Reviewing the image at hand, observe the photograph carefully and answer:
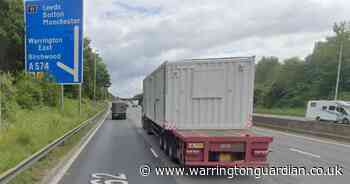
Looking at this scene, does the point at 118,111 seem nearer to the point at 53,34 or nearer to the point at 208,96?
the point at 53,34

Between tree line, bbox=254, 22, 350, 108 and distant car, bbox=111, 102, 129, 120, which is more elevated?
tree line, bbox=254, 22, 350, 108

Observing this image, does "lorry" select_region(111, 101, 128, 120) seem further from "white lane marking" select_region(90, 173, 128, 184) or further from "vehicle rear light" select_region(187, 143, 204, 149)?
"vehicle rear light" select_region(187, 143, 204, 149)

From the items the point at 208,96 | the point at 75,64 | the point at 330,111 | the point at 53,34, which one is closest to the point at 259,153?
the point at 208,96

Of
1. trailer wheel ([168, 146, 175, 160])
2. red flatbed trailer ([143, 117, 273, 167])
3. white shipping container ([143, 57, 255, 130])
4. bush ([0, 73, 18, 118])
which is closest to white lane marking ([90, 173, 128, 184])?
red flatbed trailer ([143, 117, 273, 167])

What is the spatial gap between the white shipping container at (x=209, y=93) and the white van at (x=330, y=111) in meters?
23.0

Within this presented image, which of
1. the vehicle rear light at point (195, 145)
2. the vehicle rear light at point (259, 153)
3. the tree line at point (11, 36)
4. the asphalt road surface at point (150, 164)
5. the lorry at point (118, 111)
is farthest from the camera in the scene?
the lorry at point (118, 111)

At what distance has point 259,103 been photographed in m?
84.8

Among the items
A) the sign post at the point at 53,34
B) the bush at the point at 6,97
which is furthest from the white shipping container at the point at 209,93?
the sign post at the point at 53,34

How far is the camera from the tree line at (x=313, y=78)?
57812 millimetres

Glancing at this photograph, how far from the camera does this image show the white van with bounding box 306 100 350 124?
27.0 metres

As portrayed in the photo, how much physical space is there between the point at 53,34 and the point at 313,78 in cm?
6419

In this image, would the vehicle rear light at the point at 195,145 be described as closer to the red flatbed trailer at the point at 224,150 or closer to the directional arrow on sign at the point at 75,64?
the red flatbed trailer at the point at 224,150

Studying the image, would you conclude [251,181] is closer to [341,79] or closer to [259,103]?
[341,79]

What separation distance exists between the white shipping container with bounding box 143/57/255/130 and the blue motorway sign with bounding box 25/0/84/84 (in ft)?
31.1
